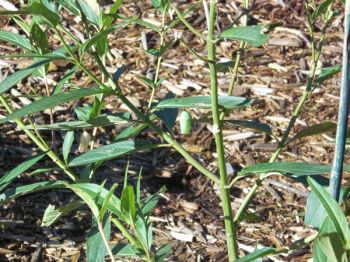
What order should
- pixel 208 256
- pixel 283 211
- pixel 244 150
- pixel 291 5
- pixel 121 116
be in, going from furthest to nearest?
pixel 291 5 → pixel 244 150 → pixel 283 211 → pixel 208 256 → pixel 121 116

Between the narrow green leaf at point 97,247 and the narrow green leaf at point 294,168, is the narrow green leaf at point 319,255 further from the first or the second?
the narrow green leaf at point 97,247

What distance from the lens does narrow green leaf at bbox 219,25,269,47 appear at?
4.99ft

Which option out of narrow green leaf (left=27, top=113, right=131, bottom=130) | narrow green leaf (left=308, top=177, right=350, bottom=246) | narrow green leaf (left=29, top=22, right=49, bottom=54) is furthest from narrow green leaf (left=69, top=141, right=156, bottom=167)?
narrow green leaf (left=308, top=177, right=350, bottom=246)

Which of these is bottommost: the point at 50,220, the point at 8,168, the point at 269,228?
the point at 269,228

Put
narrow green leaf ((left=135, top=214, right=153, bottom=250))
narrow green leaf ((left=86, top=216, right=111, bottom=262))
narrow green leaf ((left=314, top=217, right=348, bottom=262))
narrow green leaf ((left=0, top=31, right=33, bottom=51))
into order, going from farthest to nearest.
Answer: narrow green leaf ((left=0, top=31, right=33, bottom=51)) < narrow green leaf ((left=86, top=216, right=111, bottom=262)) < narrow green leaf ((left=135, top=214, right=153, bottom=250)) < narrow green leaf ((left=314, top=217, right=348, bottom=262))

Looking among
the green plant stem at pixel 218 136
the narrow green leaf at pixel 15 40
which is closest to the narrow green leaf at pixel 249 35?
the green plant stem at pixel 218 136

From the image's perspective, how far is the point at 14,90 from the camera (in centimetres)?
400

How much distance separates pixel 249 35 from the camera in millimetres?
1547

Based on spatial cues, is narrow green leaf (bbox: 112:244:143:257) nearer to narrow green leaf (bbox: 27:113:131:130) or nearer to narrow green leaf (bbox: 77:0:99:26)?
narrow green leaf (bbox: 27:113:131:130)

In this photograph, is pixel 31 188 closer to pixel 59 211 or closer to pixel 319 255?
pixel 59 211

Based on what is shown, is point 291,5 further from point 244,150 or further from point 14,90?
point 14,90

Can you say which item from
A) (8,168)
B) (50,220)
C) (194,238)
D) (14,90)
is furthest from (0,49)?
(50,220)

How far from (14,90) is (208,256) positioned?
150 cm

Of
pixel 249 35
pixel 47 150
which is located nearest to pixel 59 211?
pixel 47 150
